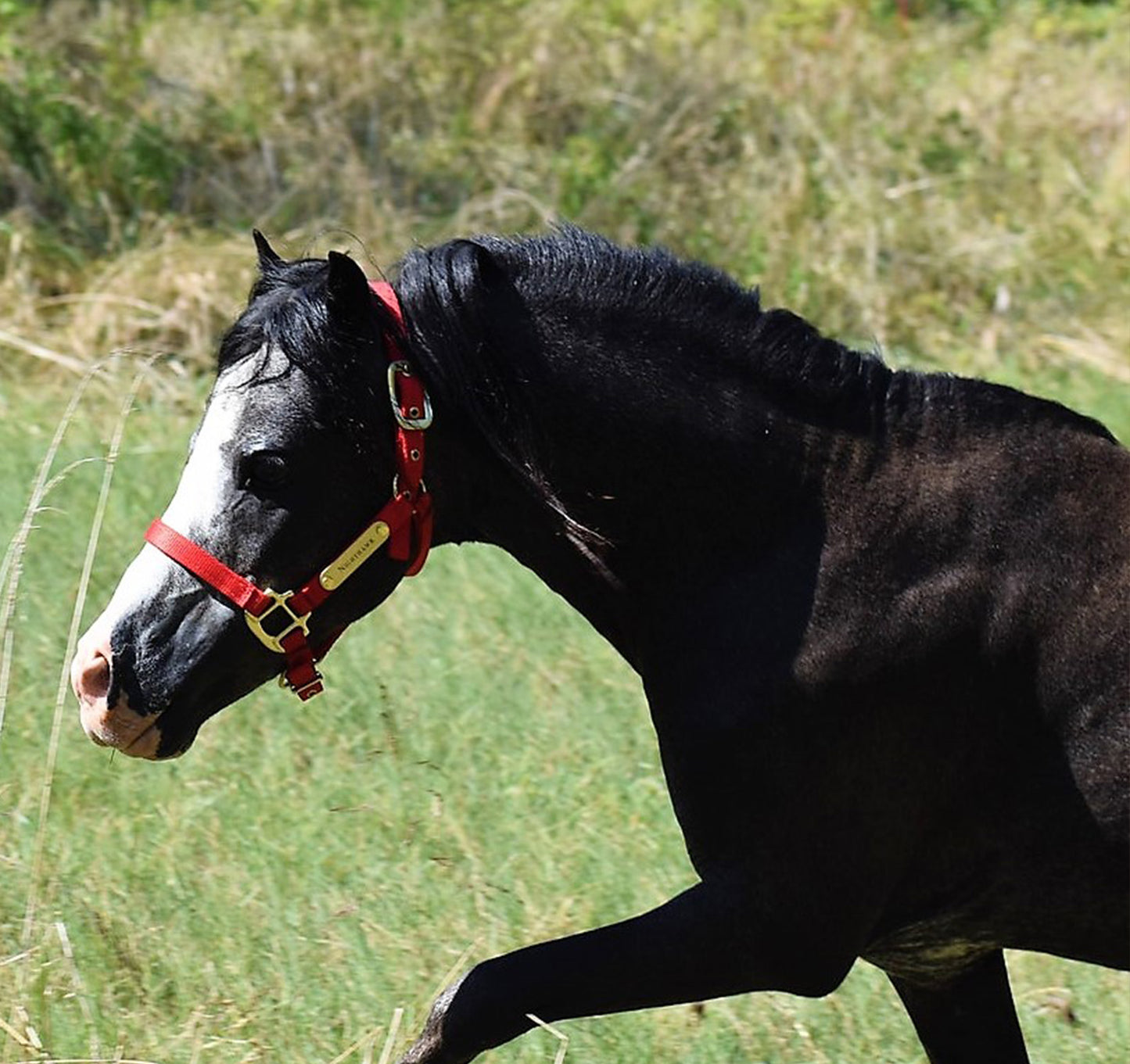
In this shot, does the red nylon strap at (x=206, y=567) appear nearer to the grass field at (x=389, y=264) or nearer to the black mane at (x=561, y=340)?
the black mane at (x=561, y=340)

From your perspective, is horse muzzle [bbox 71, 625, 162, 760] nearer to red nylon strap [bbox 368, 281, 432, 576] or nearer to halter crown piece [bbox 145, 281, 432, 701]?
halter crown piece [bbox 145, 281, 432, 701]

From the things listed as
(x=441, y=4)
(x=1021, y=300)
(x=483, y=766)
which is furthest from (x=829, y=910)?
(x=441, y=4)

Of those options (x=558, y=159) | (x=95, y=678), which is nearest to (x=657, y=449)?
(x=95, y=678)

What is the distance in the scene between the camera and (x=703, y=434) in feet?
11.1

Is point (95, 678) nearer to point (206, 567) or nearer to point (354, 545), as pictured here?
point (206, 567)

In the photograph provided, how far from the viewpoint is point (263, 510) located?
3260mm

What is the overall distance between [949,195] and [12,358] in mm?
4848

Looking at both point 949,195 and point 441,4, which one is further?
point 441,4

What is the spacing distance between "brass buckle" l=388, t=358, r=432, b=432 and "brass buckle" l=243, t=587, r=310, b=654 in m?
0.32

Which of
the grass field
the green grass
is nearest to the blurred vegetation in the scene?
the grass field

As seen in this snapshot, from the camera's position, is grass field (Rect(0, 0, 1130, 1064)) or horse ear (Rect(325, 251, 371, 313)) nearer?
horse ear (Rect(325, 251, 371, 313))

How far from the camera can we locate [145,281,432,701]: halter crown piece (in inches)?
128

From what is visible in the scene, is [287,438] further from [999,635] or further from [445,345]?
[999,635]

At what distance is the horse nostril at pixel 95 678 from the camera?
3244mm
